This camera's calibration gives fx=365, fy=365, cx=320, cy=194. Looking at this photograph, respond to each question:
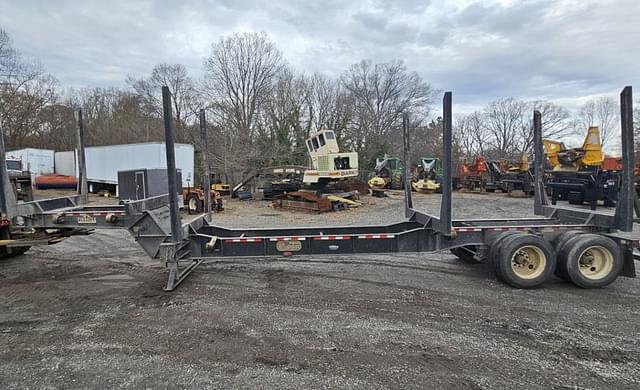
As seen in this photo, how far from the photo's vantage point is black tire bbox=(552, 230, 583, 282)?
16.7 ft

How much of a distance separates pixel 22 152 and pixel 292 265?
30681 millimetres

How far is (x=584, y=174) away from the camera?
50.9 feet

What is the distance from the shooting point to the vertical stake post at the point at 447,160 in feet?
16.2

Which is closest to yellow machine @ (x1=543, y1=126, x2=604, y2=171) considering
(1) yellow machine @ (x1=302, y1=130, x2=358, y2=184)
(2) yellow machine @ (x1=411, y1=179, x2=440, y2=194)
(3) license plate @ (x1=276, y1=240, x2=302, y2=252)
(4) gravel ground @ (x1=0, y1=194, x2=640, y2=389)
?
(2) yellow machine @ (x1=411, y1=179, x2=440, y2=194)

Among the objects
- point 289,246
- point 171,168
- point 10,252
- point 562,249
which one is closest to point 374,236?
point 289,246

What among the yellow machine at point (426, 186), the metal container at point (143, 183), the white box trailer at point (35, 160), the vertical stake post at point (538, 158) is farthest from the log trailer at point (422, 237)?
the white box trailer at point (35, 160)

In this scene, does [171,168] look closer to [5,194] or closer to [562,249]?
[5,194]

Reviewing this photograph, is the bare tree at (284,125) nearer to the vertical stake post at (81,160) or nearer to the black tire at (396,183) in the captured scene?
the black tire at (396,183)

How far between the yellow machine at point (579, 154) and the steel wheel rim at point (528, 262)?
1297 cm

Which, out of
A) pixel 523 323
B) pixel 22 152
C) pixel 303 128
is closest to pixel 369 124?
pixel 303 128

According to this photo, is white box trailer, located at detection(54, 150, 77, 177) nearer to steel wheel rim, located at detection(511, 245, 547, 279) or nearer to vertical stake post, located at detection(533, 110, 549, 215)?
vertical stake post, located at detection(533, 110, 549, 215)

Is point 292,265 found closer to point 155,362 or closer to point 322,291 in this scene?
point 322,291

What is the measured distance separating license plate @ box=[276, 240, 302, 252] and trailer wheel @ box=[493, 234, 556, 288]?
282 centimetres

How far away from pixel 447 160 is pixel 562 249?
210cm
